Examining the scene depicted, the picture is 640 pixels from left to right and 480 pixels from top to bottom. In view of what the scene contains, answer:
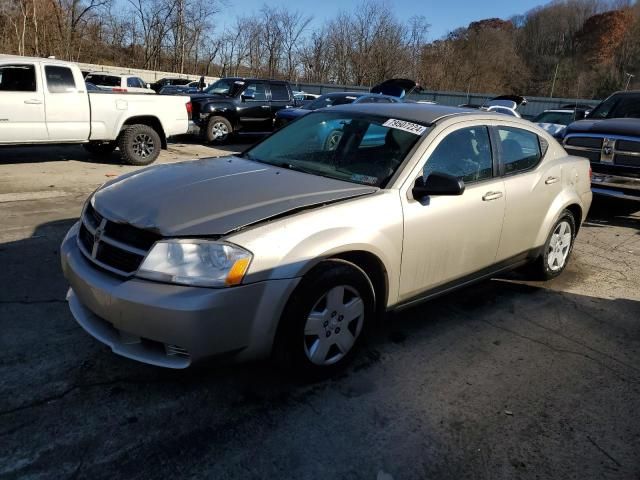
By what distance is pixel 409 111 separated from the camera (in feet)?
12.8

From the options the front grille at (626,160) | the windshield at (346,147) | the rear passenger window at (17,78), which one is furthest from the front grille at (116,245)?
the rear passenger window at (17,78)

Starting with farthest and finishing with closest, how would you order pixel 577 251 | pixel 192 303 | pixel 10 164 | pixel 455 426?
1. pixel 10 164
2. pixel 577 251
3. pixel 455 426
4. pixel 192 303

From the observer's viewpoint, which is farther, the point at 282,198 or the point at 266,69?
the point at 266,69

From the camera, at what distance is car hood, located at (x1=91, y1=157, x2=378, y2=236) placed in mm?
2654

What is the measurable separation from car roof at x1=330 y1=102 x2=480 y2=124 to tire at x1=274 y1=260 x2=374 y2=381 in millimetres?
1374

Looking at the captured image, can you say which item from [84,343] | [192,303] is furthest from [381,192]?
[84,343]

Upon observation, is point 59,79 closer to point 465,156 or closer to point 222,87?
point 222,87

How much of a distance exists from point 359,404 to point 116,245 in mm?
1573

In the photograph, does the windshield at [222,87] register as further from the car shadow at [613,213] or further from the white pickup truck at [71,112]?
the car shadow at [613,213]

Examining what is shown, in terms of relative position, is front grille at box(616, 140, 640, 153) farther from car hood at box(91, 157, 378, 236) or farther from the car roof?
car hood at box(91, 157, 378, 236)

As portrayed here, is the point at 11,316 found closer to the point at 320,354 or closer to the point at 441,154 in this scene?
the point at 320,354

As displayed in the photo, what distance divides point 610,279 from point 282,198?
3933 mm

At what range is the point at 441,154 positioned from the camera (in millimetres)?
3562

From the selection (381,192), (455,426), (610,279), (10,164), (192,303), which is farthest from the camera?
(10,164)
